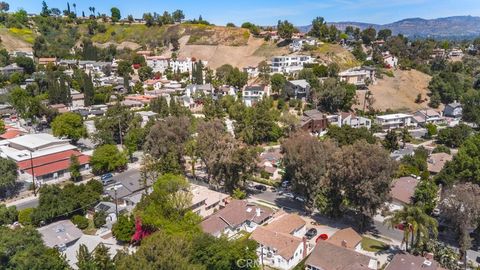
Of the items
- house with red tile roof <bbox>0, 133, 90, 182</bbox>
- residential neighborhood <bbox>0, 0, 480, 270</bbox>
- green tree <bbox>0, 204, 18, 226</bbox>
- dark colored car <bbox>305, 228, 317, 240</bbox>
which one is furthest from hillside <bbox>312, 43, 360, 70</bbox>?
green tree <bbox>0, 204, 18, 226</bbox>

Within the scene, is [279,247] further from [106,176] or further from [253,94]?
[253,94]

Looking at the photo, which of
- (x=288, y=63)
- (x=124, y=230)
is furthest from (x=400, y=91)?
(x=124, y=230)

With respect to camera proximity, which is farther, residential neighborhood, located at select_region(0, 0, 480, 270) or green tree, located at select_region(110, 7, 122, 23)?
green tree, located at select_region(110, 7, 122, 23)

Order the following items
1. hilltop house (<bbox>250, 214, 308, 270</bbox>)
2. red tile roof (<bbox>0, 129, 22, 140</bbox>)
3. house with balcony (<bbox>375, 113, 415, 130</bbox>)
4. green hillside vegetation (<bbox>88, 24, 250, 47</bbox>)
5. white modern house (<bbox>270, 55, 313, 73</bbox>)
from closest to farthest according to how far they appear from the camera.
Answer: hilltop house (<bbox>250, 214, 308, 270</bbox>) < red tile roof (<bbox>0, 129, 22, 140</bbox>) < house with balcony (<bbox>375, 113, 415, 130</bbox>) < white modern house (<bbox>270, 55, 313, 73</bbox>) < green hillside vegetation (<bbox>88, 24, 250, 47</bbox>)

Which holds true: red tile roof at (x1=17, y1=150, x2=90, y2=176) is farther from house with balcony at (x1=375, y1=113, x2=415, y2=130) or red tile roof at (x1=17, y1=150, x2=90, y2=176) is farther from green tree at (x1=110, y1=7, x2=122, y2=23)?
green tree at (x1=110, y1=7, x2=122, y2=23)

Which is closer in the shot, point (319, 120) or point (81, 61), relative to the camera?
point (319, 120)

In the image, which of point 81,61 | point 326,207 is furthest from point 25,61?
point 326,207

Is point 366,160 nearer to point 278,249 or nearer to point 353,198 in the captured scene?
point 353,198
